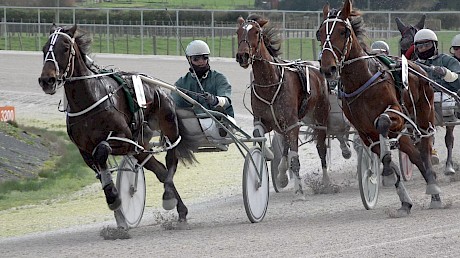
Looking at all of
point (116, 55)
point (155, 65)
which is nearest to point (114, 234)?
point (155, 65)

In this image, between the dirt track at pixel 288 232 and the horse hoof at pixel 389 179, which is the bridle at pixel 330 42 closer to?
the horse hoof at pixel 389 179

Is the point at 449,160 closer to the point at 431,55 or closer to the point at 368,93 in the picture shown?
the point at 431,55

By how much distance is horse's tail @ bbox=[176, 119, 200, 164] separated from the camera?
9328 mm

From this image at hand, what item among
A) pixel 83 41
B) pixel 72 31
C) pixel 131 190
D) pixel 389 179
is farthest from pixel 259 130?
pixel 72 31

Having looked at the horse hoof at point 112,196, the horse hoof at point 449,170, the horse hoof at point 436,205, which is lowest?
the horse hoof at point 449,170

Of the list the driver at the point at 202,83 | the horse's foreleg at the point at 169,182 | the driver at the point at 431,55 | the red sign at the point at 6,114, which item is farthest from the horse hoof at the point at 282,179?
the red sign at the point at 6,114

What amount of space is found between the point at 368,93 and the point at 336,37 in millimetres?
535

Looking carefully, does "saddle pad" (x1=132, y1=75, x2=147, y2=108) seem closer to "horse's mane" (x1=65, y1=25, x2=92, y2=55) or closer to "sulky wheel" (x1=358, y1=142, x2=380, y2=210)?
"horse's mane" (x1=65, y1=25, x2=92, y2=55)

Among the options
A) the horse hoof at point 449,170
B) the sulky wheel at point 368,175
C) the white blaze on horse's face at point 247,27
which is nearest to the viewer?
the sulky wheel at point 368,175

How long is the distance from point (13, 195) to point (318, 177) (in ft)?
11.6

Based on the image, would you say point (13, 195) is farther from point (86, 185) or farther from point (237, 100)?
point (237, 100)

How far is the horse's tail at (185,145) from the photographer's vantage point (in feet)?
30.6

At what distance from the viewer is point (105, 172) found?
26.8 ft

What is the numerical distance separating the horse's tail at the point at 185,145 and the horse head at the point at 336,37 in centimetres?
133
